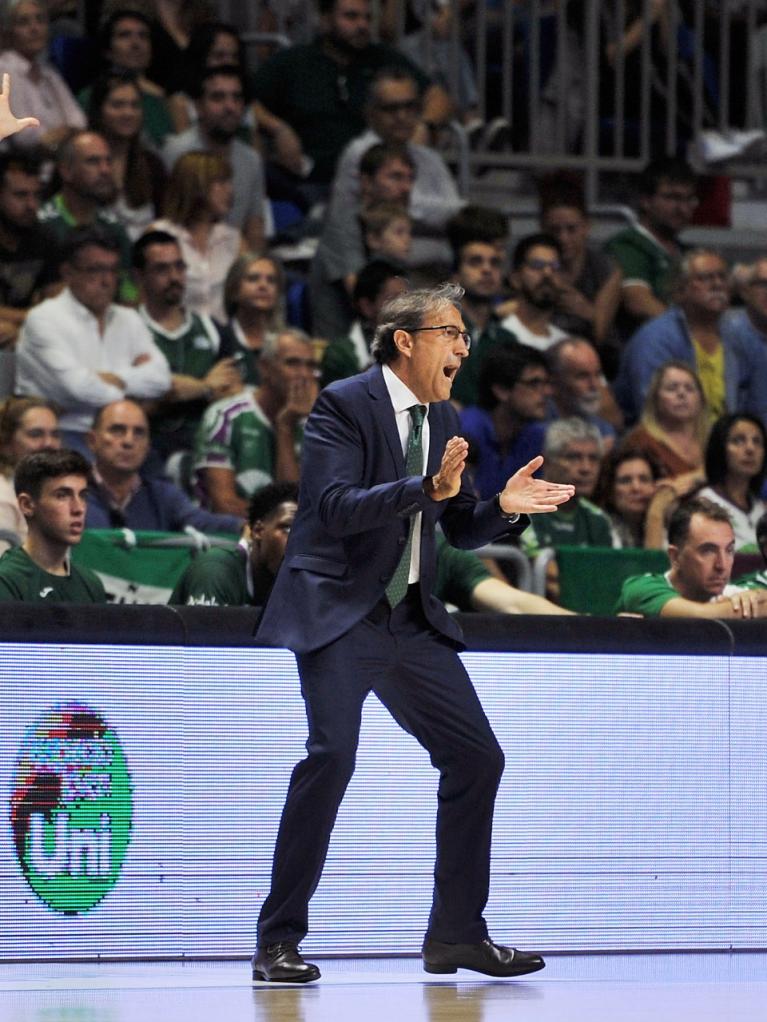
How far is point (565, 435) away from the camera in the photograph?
397 inches

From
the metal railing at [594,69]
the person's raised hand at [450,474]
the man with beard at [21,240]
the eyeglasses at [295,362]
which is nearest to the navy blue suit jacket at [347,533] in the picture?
the person's raised hand at [450,474]

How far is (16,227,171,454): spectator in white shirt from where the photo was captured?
992 centimetres

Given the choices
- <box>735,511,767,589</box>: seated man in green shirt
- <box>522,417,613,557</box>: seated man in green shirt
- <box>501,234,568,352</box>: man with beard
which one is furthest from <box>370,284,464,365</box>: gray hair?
<box>501,234,568,352</box>: man with beard

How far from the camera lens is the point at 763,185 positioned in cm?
1491

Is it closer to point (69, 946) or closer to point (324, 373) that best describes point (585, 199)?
point (324, 373)

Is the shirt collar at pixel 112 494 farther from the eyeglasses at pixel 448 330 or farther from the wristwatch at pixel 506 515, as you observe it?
the wristwatch at pixel 506 515

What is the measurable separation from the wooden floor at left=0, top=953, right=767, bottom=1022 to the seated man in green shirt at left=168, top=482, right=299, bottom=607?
160 centimetres

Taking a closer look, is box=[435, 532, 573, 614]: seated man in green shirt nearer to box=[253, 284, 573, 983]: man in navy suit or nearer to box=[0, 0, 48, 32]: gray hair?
box=[253, 284, 573, 983]: man in navy suit

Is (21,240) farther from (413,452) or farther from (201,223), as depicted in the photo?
(413,452)

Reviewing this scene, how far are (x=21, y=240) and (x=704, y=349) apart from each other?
389cm

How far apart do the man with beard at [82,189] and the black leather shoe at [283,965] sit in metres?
5.53

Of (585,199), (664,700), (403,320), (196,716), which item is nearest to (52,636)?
(196,716)

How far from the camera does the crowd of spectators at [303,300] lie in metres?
9.79

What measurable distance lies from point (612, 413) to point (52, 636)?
5835 millimetres
